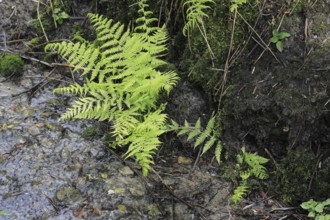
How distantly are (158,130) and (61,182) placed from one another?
1.00m

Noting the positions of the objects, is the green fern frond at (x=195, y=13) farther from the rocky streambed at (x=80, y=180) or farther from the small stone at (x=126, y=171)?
the small stone at (x=126, y=171)

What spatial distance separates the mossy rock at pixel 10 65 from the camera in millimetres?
4684

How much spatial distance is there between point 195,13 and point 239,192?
178 cm

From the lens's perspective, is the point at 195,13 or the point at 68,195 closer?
the point at 68,195

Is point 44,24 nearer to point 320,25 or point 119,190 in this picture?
point 119,190

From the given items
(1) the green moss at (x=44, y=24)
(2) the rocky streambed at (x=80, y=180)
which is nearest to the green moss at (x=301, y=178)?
(2) the rocky streambed at (x=80, y=180)

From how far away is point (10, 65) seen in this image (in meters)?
4.68

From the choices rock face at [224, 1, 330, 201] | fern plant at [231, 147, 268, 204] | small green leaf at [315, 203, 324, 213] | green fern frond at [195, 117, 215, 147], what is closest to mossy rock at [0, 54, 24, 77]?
green fern frond at [195, 117, 215, 147]

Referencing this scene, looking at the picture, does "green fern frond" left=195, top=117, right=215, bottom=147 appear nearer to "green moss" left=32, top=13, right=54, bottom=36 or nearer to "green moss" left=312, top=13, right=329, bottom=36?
"green moss" left=312, top=13, right=329, bottom=36

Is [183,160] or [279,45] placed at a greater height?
[279,45]

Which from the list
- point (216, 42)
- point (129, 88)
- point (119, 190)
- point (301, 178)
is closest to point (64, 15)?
point (129, 88)

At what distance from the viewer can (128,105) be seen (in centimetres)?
385

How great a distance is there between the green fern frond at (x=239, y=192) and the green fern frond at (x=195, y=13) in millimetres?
1608

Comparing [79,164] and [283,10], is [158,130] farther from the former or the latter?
[283,10]
